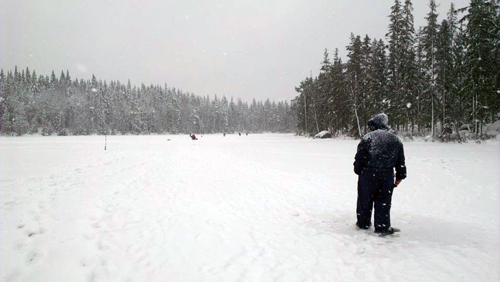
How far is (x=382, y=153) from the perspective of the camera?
14.9 ft

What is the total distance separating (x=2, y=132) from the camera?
6856 cm

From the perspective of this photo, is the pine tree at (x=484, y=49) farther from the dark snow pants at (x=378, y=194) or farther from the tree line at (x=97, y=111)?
the tree line at (x=97, y=111)

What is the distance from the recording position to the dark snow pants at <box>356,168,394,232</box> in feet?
14.8

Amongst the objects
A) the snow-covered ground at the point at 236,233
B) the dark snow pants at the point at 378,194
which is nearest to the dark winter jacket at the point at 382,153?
the dark snow pants at the point at 378,194

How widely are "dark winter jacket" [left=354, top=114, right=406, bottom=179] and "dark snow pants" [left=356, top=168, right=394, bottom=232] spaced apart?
4.3 inches

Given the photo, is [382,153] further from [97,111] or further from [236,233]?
[97,111]

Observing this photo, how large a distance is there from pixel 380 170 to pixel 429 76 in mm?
33999

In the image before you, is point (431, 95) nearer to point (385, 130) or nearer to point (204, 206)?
point (385, 130)

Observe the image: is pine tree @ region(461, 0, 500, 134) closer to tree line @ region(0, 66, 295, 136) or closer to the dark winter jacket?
the dark winter jacket

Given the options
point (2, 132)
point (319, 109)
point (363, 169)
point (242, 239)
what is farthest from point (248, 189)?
point (2, 132)

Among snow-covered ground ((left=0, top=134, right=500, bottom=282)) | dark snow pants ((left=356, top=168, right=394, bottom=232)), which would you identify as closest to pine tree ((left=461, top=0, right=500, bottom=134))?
snow-covered ground ((left=0, top=134, right=500, bottom=282))

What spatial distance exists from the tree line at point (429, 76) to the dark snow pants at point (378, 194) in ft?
90.1

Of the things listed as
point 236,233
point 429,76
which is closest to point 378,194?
point 236,233

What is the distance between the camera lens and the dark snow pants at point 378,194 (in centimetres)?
450
